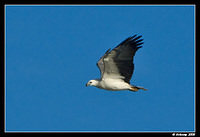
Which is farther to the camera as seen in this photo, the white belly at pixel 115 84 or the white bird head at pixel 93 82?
the white bird head at pixel 93 82

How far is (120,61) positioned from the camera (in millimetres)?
26562

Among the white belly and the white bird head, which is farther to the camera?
the white bird head

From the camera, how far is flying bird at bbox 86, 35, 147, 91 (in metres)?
26.3

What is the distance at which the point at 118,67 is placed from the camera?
26797mm

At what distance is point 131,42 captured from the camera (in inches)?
1034

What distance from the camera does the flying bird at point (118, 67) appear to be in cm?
2627

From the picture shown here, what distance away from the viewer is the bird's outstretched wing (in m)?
26.2

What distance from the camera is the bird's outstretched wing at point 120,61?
86.1 feet

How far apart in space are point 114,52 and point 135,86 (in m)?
1.72

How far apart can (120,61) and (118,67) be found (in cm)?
33

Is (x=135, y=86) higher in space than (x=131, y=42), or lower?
lower

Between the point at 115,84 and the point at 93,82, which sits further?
the point at 93,82
